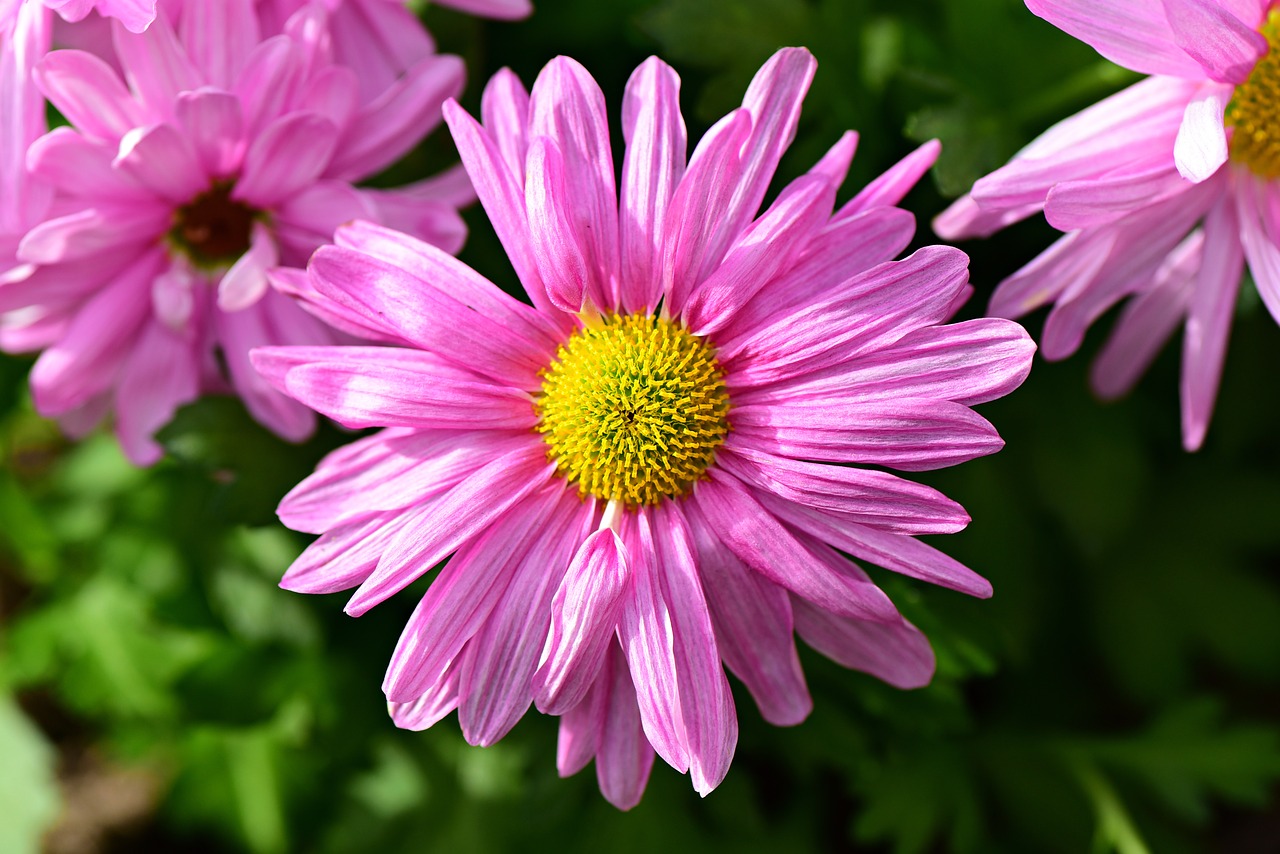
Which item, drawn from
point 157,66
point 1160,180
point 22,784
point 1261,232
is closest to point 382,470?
point 157,66

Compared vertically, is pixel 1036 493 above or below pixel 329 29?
below

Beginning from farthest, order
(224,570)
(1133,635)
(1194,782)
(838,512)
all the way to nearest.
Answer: (1133,635)
(224,570)
(1194,782)
(838,512)

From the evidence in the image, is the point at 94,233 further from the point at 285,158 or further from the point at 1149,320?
the point at 1149,320

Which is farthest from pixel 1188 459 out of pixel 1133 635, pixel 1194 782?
pixel 1194 782

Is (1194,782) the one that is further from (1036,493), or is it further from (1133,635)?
(1036,493)

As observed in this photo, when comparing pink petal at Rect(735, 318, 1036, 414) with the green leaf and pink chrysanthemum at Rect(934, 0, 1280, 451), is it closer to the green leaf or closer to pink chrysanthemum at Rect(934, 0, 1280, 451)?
pink chrysanthemum at Rect(934, 0, 1280, 451)

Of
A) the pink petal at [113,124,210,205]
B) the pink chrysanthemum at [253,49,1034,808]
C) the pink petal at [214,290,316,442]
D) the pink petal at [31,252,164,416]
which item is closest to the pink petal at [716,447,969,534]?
the pink chrysanthemum at [253,49,1034,808]
